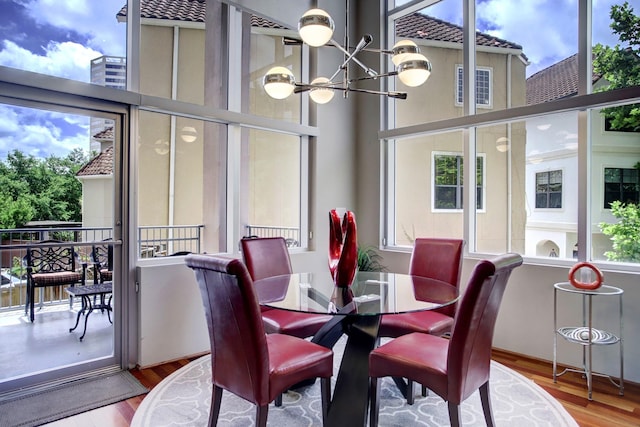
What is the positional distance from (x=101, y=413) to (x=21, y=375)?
2.59 ft

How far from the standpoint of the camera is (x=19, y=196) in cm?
290

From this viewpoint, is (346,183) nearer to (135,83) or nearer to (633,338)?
(135,83)

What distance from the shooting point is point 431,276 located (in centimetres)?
340

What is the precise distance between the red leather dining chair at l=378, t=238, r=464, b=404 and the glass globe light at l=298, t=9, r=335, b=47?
1903 millimetres

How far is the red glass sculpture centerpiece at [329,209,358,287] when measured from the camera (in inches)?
100

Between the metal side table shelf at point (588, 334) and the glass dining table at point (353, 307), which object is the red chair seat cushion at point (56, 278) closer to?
the glass dining table at point (353, 307)

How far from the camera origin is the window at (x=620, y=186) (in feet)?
10.6

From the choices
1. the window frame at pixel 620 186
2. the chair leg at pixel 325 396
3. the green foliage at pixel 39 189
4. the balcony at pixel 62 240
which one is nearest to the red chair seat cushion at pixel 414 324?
the chair leg at pixel 325 396

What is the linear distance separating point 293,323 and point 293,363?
805 millimetres

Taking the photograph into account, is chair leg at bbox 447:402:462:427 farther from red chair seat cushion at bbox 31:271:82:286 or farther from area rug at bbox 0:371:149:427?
red chair seat cushion at bbox 31:271:82:286

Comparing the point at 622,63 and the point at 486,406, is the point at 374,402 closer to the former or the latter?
the point at 486,406

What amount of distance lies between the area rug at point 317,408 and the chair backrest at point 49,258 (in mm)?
1211

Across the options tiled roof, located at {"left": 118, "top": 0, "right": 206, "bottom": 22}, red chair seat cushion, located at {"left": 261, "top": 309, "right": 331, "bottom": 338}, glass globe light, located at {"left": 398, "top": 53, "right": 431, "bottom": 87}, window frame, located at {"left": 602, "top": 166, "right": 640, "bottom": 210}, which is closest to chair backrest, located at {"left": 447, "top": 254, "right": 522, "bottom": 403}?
red chair seat cushion, located at {"left": 261, "top": 309, "right": 331, "bottom": 338}

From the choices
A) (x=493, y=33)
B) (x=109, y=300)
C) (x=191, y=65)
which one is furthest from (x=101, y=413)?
(x=493, y=33)
